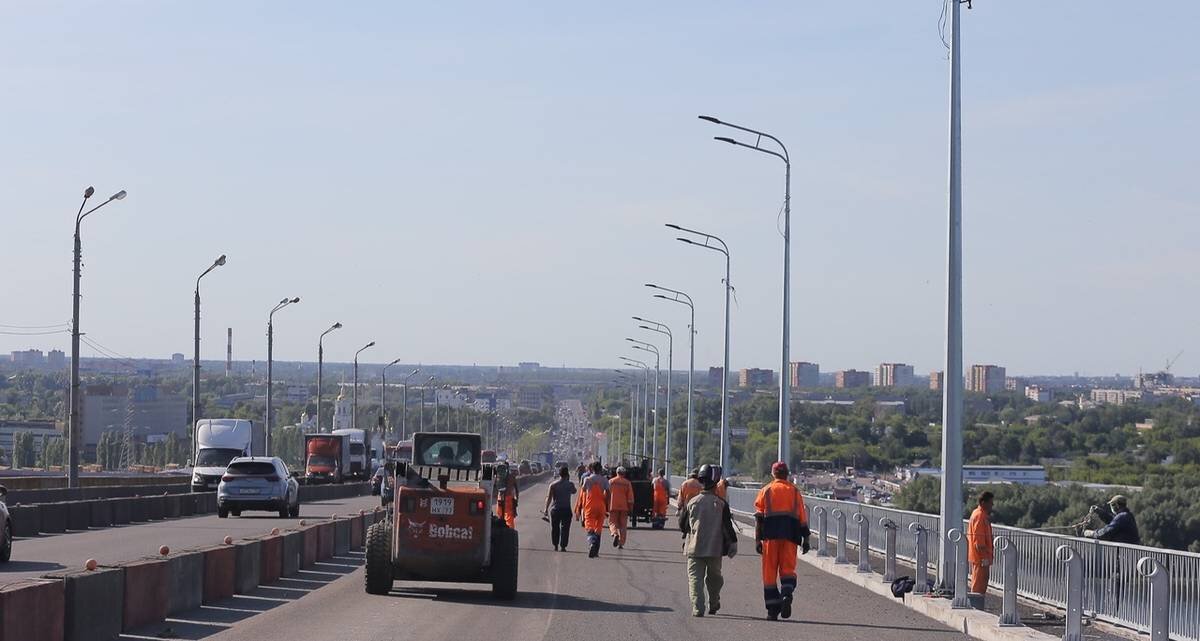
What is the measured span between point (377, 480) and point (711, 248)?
20458 millimetres

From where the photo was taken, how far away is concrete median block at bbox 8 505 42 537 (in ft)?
103

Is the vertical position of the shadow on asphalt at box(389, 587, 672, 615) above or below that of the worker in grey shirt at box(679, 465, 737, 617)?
below

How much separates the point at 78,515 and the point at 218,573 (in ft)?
60.7

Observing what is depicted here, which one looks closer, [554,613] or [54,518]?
[554,613]

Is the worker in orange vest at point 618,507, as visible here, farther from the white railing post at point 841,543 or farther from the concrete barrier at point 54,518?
the concrete barrier at point 54,518

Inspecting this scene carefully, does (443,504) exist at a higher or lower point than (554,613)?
higher

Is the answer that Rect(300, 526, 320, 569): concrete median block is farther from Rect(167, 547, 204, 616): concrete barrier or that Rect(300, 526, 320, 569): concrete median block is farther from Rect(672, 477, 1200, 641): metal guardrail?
Rect(672, 477, 1200, 641): metal guardrail

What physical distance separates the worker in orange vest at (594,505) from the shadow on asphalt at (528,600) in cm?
688

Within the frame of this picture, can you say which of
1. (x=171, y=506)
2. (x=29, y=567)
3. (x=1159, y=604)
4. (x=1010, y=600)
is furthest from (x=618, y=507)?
(x=1159, y=604)

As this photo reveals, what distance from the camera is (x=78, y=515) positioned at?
3544 cm

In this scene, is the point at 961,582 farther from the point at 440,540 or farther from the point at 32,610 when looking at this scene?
the point at 32,610

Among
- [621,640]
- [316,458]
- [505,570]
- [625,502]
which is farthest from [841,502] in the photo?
[316,458]

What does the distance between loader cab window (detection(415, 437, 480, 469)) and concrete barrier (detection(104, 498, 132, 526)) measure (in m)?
16.9

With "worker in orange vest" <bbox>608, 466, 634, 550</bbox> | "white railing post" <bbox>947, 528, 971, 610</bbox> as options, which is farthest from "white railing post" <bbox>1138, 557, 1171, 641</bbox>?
"worker in orange vest" <bbox>608, 466, 634, 550</bbox>
